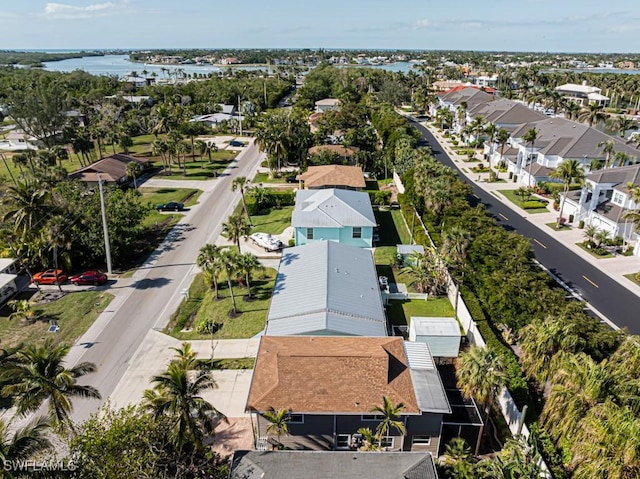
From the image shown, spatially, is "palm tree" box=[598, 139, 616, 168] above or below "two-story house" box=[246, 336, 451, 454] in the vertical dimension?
above

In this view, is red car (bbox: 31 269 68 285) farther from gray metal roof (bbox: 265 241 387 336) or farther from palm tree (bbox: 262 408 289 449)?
palm tree (bbox: 262 408 289 449)

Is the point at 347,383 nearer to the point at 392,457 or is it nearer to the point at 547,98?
the point at 392,457

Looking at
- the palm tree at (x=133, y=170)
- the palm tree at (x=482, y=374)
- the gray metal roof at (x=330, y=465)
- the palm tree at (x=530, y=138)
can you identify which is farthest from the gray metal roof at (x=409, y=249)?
the palm tree at (x=133, y=170)

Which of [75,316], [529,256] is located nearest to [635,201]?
[529,256]

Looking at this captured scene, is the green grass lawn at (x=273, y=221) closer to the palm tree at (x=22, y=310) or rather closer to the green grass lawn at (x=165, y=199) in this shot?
the green grass lawn at (x=165, y=199)

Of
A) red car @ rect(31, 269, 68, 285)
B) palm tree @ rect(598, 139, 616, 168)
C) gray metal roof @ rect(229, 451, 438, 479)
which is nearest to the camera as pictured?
gray metal roof @ rect(229, 451, 438, 479)

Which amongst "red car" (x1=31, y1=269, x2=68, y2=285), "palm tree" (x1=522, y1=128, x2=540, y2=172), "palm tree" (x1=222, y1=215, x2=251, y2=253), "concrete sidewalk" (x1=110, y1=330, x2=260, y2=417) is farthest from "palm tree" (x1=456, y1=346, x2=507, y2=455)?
"palm tree" (x1=522, y1=128, x2=540, y2=172)

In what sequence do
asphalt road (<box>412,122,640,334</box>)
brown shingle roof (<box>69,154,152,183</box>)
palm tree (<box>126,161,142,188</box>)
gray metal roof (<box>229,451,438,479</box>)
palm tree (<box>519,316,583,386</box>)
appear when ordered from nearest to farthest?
gray metal roof (<box>229,451,438,479</box>) < palm tree (<box>519,316,583,386</box>) < asphalt road (<box>412,122,640,334</box>) < brown shingle roof (<box>69,154,152,183</box>) < palm tree (<box>126,161,142,188</box>)
